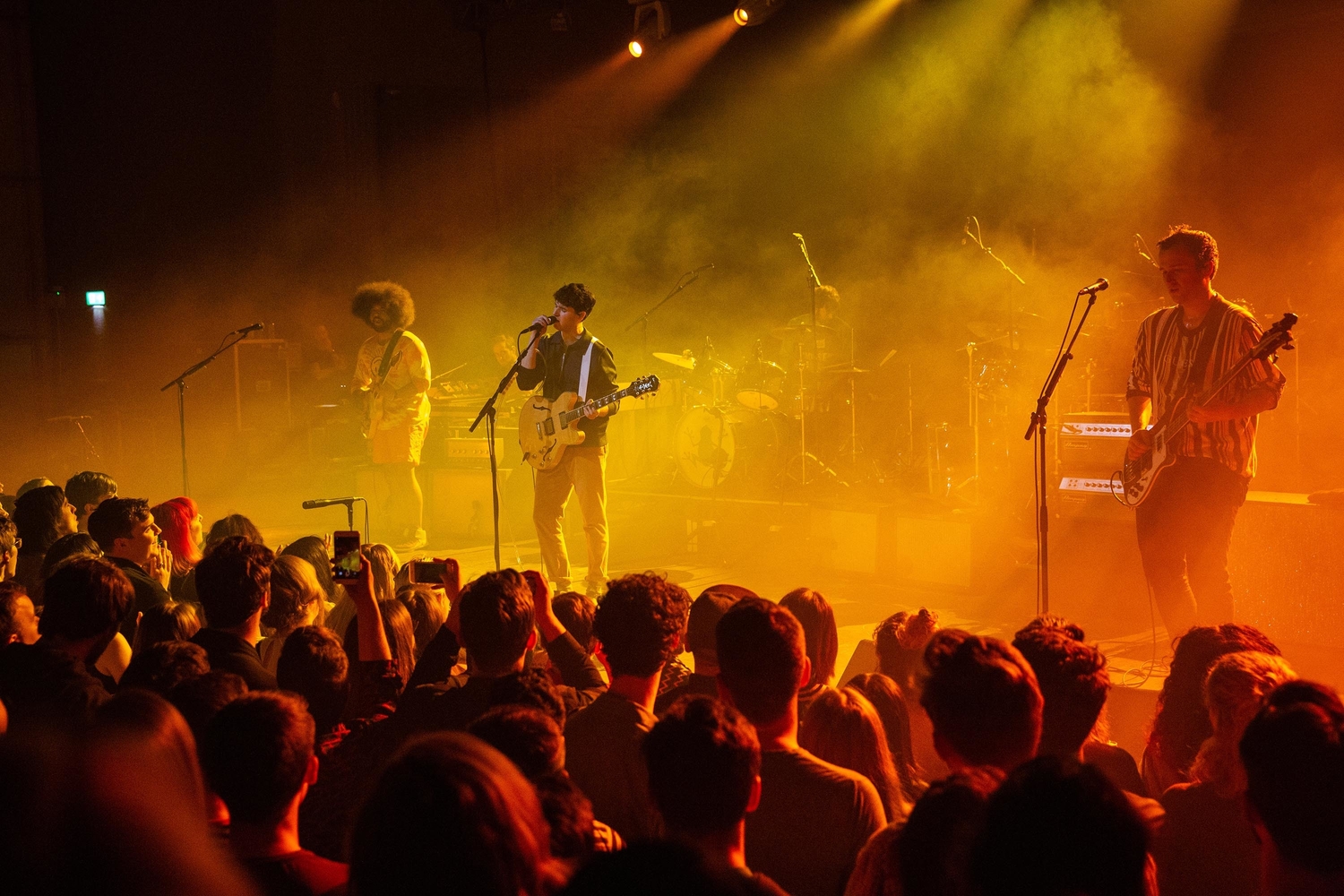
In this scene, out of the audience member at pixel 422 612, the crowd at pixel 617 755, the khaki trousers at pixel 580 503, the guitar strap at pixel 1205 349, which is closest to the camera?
the crowd at pixel 617 755

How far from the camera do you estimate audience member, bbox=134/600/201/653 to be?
3.98 metres

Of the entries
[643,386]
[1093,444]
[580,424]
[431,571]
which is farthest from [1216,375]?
[580,424]

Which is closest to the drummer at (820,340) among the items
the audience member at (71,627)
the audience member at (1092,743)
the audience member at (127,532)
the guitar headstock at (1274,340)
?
the guitar headstock at (1274,340)

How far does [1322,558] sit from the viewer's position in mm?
6199

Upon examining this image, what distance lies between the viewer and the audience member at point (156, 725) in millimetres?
1821

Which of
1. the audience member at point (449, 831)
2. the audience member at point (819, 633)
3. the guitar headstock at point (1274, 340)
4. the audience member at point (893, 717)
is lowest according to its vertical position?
the audience member at point (893, 717)

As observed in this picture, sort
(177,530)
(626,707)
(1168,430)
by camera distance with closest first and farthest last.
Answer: (626,707)
(1168,430)
(177,530)

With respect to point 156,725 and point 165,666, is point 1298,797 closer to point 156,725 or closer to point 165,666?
point 156,725

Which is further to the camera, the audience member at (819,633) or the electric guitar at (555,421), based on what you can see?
the electric guitar at (555,421)

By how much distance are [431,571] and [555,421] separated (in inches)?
125

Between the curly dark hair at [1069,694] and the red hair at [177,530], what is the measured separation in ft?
14.8

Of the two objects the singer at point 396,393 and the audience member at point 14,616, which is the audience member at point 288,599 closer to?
the audience member at point 14,616

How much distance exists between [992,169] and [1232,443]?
7474mm

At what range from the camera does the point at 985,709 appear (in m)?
2.39
